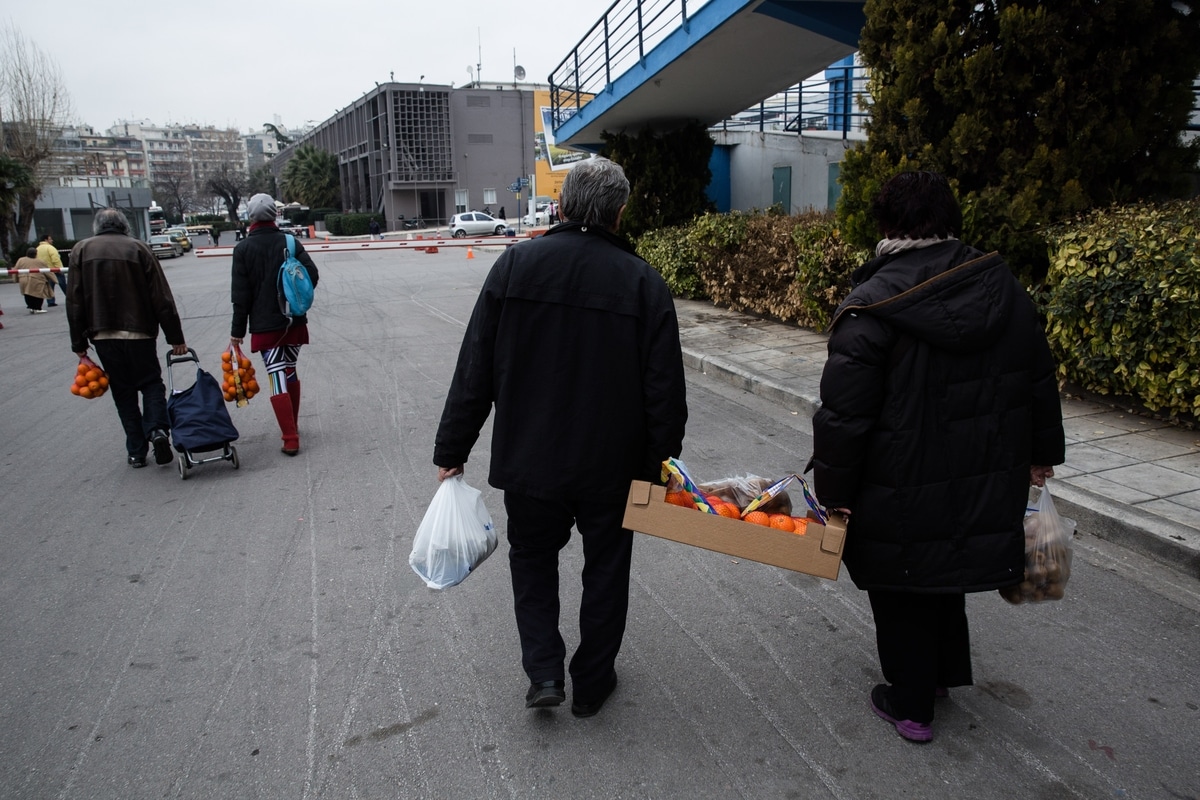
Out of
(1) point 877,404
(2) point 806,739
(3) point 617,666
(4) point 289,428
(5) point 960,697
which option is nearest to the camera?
(1) point 877,404

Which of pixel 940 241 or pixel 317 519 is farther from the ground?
pixel 940 241

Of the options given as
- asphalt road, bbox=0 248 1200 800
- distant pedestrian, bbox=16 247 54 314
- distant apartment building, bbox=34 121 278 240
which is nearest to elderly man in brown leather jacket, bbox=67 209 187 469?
asphalt road, bbox=0 248 1200 800

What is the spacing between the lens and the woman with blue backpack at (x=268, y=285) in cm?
589

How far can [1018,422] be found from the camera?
2.51 m

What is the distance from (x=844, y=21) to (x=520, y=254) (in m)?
8.97

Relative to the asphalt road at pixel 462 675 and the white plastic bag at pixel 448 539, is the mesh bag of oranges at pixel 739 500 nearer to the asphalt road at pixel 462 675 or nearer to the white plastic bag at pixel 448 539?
the asphalt road at pixel 462 675

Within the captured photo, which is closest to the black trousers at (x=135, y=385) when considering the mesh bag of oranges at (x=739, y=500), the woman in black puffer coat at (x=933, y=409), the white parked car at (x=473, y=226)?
the mesh bag of oranges at (x=739, y=500)

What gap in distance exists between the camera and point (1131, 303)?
5.70 metres

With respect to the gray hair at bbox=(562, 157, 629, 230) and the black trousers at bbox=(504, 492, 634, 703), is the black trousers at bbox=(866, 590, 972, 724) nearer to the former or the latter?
the black trousers at bbox=(504, 492, 634, 703)

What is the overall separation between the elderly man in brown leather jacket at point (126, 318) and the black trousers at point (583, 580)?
4177mm

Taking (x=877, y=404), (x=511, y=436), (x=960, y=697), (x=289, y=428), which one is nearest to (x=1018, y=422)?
(x=877, y=404)

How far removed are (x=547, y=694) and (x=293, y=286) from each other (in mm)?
4016

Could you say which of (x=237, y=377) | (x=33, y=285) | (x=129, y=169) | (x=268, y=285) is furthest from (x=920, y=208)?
(x=129, y=169)

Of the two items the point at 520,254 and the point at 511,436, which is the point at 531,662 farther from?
the point at 520,254
